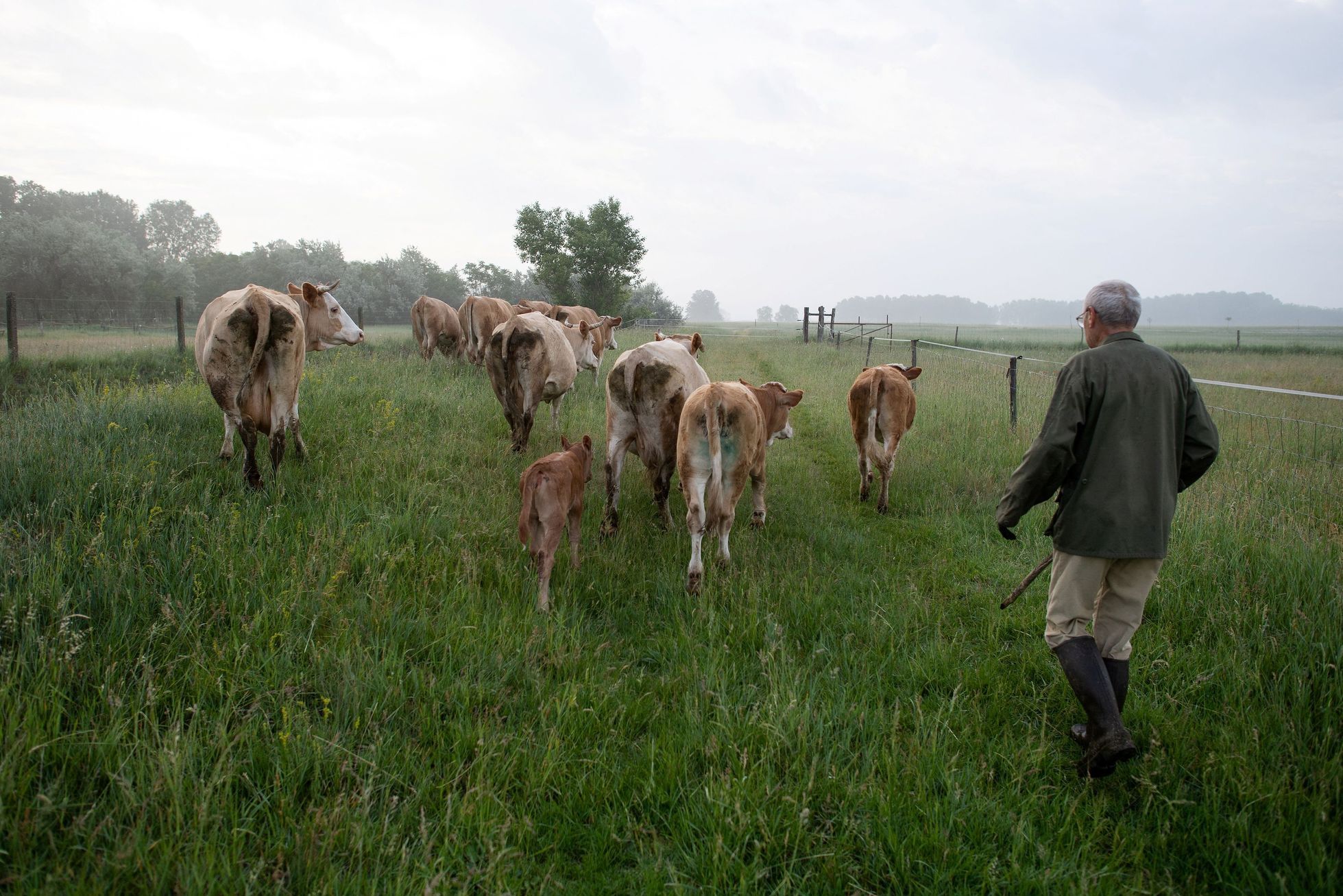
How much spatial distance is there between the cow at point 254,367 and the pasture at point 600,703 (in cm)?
43

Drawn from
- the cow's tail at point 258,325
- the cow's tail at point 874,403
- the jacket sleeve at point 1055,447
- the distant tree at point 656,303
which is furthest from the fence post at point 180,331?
the distant tree at point 656,303

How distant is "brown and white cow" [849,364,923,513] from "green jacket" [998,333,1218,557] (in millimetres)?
4053

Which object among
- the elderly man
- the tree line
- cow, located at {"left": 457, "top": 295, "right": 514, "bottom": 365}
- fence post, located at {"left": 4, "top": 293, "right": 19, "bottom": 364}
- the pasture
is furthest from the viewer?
the tree line

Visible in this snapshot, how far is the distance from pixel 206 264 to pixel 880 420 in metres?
57.0

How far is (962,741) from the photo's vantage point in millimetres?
3121

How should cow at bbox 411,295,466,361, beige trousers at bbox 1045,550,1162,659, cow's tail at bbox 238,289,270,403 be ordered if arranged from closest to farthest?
beige trousers at bbox 1045,550,1162,659, cow's tail at bbox 238,289,270,403, cow at bbox 411,295,466,361

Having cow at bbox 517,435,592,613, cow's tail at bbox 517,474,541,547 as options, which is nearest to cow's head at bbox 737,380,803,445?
cow at bbox 517,435,592,613

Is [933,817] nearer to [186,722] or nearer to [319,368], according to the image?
[186,722]

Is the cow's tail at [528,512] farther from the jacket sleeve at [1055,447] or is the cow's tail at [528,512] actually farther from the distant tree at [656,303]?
the distant tree at [656,303]

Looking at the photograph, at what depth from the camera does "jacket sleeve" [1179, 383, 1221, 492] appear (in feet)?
10.1

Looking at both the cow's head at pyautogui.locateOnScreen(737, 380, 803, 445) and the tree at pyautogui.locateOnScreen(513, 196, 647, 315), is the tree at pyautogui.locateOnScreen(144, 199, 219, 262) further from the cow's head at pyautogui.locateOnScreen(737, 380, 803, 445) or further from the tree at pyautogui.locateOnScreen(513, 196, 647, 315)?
the cow's head at pyautogui.locateOnScreen(737, 380, 803, 445)

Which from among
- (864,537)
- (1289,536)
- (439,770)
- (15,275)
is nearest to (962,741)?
(439,770)

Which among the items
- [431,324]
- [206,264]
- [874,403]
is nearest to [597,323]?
[431,324]

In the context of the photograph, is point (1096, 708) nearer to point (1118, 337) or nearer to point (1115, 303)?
point (1118, 337)
